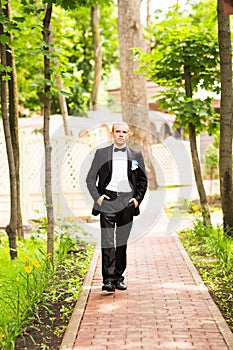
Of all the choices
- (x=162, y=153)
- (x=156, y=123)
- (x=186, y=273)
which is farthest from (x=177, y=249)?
(x=156, y=123)

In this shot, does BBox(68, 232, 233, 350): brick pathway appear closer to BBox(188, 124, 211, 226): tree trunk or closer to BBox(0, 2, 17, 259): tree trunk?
BBox(0, 2, 17, 259): tree trunk

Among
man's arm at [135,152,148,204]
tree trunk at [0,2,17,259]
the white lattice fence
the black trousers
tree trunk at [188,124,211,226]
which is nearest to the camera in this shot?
the black trousers

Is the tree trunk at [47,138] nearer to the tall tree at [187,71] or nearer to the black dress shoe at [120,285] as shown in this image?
the black dress shoe at [120,285]

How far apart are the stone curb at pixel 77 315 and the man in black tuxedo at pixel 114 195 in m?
0.33

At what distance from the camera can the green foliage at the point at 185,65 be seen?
37.8ft

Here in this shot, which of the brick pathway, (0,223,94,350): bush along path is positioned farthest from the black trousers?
(0,223,94,350): bush along path

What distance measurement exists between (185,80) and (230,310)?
19.8 ft

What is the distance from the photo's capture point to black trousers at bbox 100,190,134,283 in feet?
24.4

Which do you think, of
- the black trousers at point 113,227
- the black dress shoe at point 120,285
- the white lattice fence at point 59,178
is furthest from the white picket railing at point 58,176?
the black trousers at point 113,227

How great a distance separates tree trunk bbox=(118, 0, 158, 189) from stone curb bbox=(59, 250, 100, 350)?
11.1 meters

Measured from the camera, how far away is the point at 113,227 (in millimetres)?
7477

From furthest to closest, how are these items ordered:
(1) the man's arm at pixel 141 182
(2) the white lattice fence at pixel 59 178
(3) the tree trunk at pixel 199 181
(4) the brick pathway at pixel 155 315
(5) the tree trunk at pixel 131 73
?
(5) the tree trunk at pixel 131 73
(2) the white lattice fence at pixel 59 178
(3) the tree trunk at pixel 199 181
(1) the man's arm at pixel 141 182
(4) the brick pathway at pixel 155 315

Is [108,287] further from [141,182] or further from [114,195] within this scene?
[141,182]

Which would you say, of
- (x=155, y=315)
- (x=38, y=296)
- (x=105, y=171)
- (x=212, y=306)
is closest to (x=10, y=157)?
(x=105, y=171)
